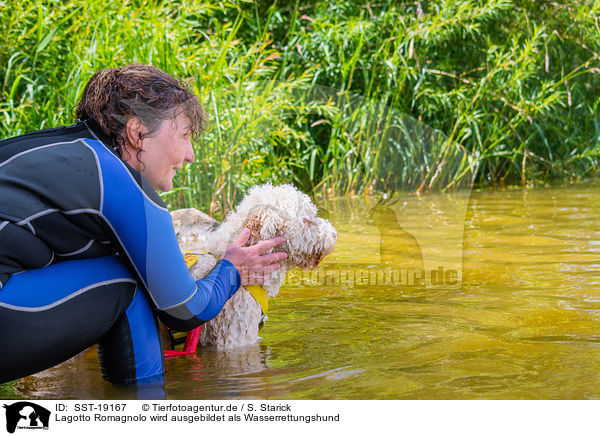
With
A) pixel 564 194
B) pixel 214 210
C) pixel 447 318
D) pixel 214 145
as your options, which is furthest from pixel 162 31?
pixel 564 194

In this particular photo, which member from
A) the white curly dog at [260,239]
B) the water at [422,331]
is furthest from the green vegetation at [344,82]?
the white curly dog at [260,239]

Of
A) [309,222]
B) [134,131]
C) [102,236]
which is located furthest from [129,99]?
[309,222]

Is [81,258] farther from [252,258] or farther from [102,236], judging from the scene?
[252,258]

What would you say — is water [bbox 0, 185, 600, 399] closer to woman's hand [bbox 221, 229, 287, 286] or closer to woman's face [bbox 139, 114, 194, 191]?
woman's hand [bbox 221, 229, 287, 286]

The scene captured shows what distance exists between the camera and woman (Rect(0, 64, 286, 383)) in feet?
7.45

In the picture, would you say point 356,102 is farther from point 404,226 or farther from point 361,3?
point 404,226

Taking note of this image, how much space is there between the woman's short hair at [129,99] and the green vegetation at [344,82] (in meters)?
3.36

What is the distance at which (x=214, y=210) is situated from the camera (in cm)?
643

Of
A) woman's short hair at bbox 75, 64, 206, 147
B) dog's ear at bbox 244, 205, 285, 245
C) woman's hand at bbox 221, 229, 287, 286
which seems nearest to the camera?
woman's short hair at bbox 75, 64, 206, 147

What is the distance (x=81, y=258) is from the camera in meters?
2.44

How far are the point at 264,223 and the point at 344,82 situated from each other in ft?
19.0

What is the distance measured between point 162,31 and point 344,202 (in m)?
3.09

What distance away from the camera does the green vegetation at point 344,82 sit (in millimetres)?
6258
